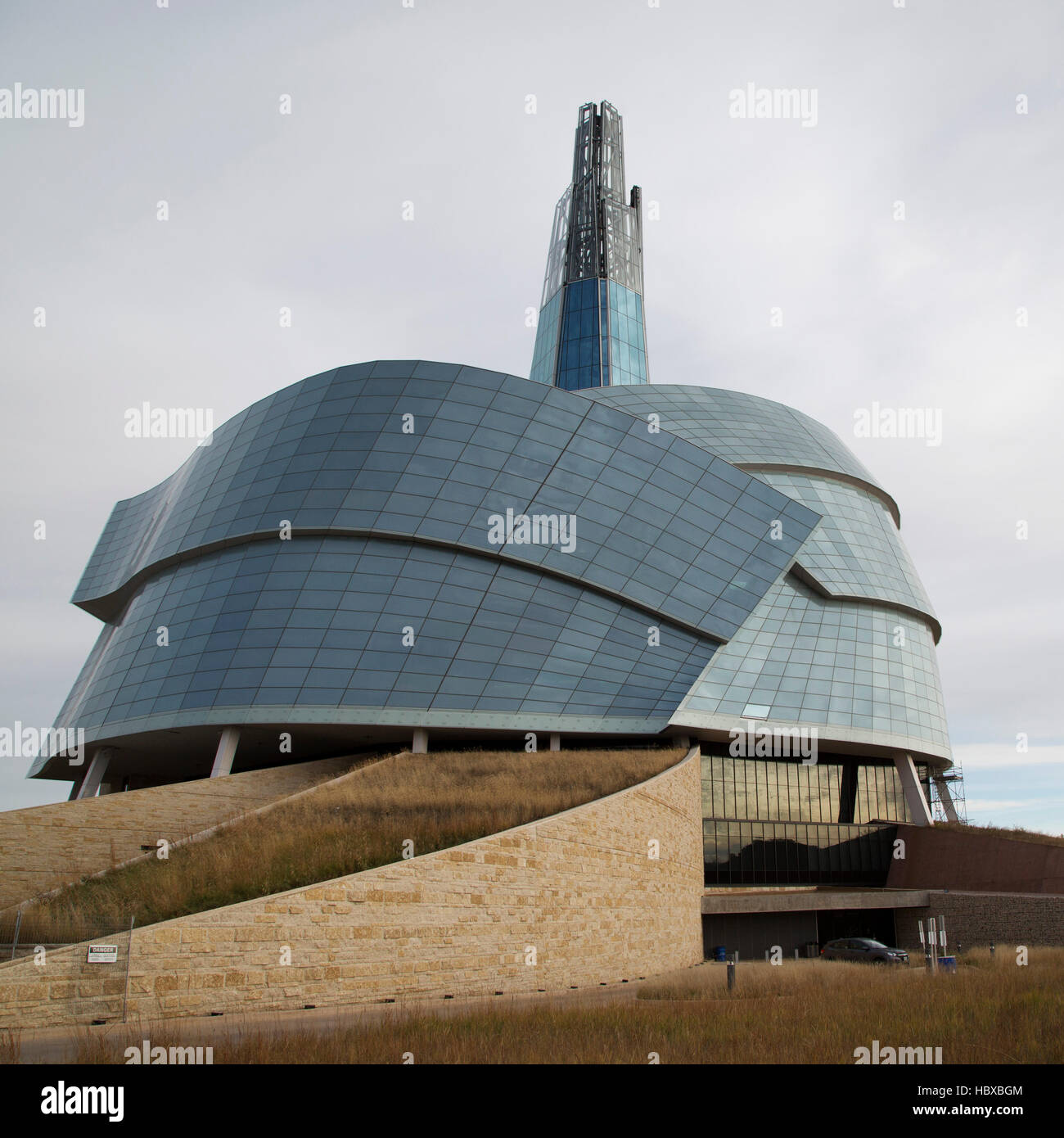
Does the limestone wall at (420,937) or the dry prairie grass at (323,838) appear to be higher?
the dry prairie grass at (323,838)

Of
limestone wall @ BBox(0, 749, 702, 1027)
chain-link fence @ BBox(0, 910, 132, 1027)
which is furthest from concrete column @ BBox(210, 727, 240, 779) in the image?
chain-link fence @ BBox(0, 910, 132, 1027)

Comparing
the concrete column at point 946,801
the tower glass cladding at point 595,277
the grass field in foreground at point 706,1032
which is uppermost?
A: the tower glass cladding at point 595,277

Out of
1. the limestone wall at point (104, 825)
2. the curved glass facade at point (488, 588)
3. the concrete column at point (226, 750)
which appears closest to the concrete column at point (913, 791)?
the curved glass facade at point (488, 588)

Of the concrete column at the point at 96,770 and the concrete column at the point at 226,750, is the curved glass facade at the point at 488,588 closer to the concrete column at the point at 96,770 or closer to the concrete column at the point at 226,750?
the concrete column at the point at 226,750

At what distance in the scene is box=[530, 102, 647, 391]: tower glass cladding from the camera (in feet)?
244

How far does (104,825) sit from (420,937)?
44.3 ft

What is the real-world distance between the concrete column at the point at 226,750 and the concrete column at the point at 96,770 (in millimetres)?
7352

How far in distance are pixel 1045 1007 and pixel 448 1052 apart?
7.34 m

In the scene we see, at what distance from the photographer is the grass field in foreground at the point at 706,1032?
27.7 feet

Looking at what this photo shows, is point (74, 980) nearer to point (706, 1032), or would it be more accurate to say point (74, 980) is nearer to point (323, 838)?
point (323, 838)

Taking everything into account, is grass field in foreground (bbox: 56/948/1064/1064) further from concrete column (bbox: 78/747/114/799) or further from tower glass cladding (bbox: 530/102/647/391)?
tower glass cladding (bbox: 530/102/647/391)

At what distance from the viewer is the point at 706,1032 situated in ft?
32.3

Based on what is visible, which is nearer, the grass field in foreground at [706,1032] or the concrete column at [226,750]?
the grass field in foreground at [706,1032]
